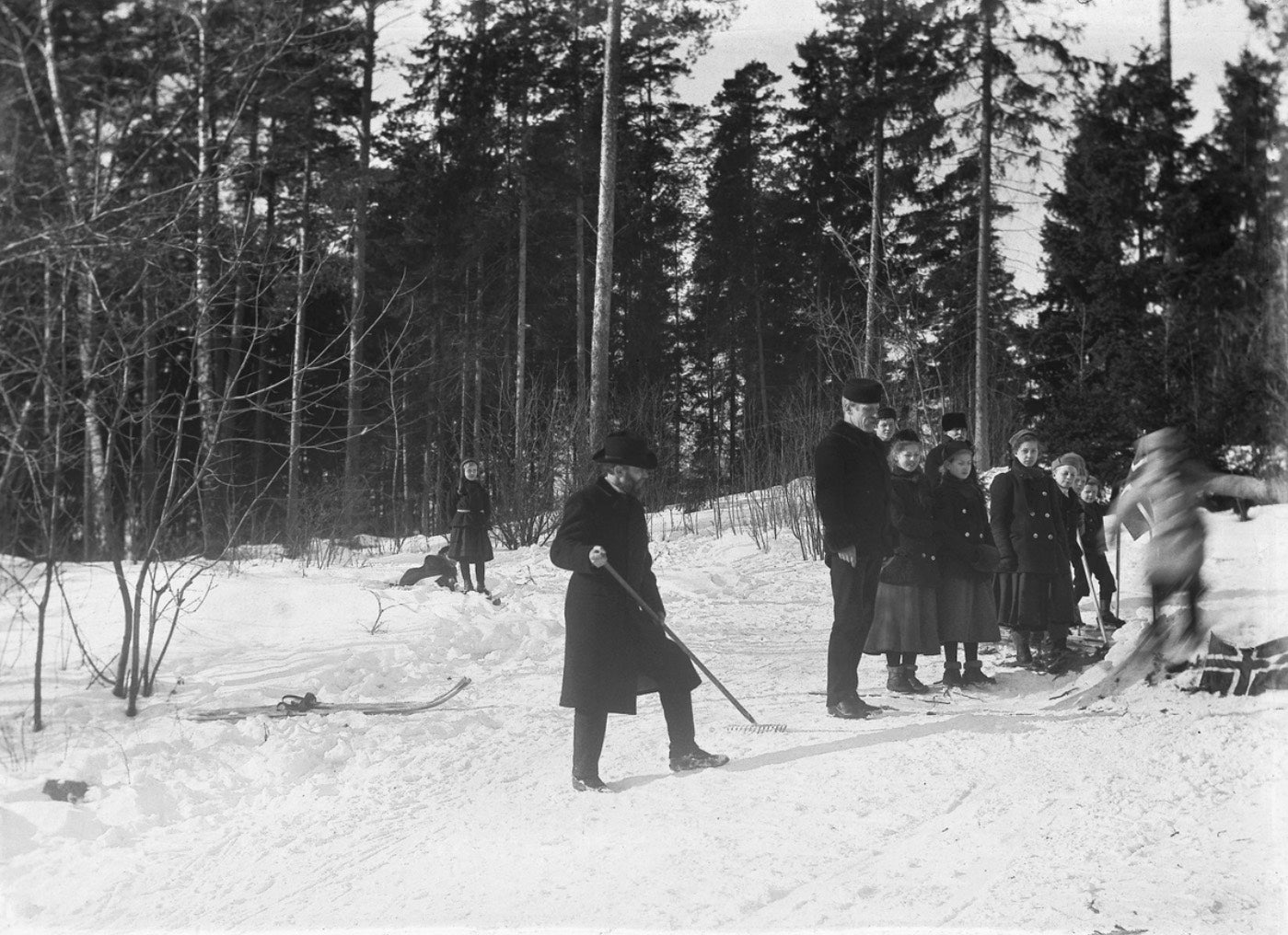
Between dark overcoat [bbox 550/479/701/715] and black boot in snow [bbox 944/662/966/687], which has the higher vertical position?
dark overcoat [bbox 550/479/701/715]

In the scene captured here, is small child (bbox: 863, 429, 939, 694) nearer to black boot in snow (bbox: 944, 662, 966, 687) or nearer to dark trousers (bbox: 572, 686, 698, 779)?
black boot in snow (bbox: 944, 662, 966, 687)

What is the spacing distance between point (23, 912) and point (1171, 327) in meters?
11.3

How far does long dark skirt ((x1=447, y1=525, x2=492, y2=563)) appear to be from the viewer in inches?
460

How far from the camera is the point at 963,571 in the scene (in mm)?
7020

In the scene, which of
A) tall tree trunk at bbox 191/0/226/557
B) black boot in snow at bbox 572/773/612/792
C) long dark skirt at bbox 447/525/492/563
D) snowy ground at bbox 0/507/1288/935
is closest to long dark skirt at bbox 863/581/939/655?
snowy ground at bbox 0/507/1288/935

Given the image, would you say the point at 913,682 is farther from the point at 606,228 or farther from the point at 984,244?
the point at 984,244

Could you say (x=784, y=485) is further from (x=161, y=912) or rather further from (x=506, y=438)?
(x=161, y=912)

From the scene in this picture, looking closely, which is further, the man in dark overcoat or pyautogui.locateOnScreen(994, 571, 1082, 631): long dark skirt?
pyautogui.locateOnScreen(994, 571, 1082, 631): long dark skirt

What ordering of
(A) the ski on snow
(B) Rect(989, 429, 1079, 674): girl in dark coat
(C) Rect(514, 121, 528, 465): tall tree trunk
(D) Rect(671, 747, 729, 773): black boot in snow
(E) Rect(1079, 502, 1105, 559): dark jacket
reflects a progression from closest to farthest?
(D) Rect(671, 747, 729, 773): black boot in snow
(A) the ski on snow
(B) Rect(989, 429, 1079, 674): girl in dark coat
(E) Rect(1079, 502, 1105, 559): dark jacket
(C) Rect(514, 121, 528, 465): tall tree trunk

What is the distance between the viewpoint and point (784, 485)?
14719 mm

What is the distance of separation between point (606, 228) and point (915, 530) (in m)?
8.03

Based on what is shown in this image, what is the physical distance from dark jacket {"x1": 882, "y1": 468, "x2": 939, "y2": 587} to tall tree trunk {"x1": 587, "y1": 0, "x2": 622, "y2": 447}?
7.13 metres

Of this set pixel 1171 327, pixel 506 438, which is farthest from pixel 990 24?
pixel 506 438

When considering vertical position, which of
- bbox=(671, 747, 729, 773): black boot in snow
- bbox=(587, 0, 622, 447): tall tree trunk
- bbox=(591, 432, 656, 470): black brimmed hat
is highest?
bbox=(587, 0, 622, 447): tall tree trunk
